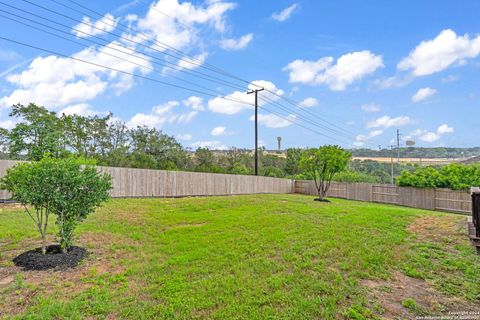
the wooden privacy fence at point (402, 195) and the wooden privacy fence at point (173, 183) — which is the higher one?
the wooden privacy fence at point (173, 183)

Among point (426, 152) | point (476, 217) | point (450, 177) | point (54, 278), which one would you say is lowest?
point (54, 278)

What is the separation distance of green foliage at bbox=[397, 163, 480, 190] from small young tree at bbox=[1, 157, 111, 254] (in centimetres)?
1744

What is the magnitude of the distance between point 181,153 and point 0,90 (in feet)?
38.3

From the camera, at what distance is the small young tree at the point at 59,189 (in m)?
3.99

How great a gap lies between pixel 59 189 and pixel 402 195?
729 inches

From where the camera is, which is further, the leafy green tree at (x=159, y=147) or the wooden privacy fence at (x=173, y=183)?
the leafy green tree at (x=159, y=147)

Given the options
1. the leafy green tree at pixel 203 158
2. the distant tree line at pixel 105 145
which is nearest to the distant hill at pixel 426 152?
the distant tree line at pixel 105 145

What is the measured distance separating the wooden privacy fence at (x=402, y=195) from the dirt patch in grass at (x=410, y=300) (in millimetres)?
13318

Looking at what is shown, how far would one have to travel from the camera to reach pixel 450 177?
15445 mm

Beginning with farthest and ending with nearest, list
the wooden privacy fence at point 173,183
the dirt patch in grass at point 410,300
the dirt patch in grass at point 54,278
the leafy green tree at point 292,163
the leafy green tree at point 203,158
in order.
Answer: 1. the leafy green tree at point 292,163
2. the leafy green tree at point 203,158
3. the wooden privacy fence at point 173,183
4. the dirt patch in grass at point 54,278
5. the dirt patch in grass at point 410,300

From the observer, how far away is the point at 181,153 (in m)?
22.4

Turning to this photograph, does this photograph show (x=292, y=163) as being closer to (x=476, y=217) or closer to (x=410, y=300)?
(x=476, y=217)

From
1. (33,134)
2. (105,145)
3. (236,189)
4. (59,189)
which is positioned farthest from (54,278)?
(105,145)

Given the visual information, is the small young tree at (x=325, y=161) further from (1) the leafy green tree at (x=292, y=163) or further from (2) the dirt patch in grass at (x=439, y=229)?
(1) the leafy green tree at (x=292, y=163)
